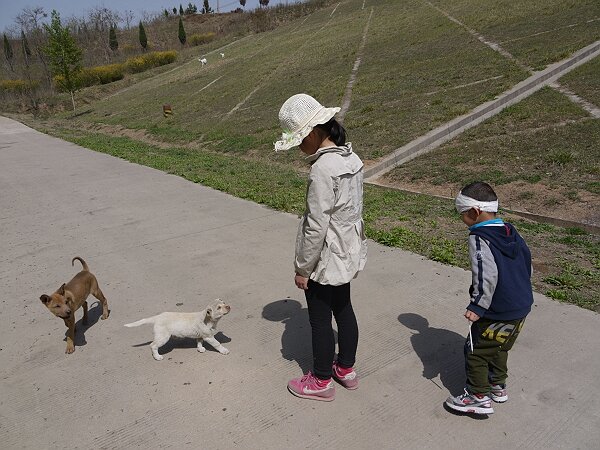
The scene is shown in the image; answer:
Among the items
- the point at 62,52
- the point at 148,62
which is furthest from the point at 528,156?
the point at 148,62

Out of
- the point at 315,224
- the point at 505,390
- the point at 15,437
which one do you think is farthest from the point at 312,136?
the point at 15,437

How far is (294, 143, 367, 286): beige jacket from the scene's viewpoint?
7.52ft

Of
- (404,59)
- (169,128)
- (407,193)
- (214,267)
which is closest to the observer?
(214,267)

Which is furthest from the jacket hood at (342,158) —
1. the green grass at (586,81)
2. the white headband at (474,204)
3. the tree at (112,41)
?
the tree at (112,41)

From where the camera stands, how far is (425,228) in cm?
522

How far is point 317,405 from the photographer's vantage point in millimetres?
2605

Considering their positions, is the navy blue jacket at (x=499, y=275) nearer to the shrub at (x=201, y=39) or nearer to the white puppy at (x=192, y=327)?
the white puppy at (x=192, y=327)

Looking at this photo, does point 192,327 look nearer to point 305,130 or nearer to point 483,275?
point 305,130

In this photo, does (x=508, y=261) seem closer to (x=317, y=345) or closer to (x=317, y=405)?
(x=317, y=345)

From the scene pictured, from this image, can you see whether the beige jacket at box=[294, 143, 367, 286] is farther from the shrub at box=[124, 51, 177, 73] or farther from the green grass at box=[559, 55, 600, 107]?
the shrub at box=[124, 51, 177, 73]

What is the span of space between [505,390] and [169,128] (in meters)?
15.8

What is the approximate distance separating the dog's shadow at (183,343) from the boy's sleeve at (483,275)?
1.81 m

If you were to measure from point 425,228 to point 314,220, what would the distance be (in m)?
3.21

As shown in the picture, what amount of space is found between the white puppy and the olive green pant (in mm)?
1564
